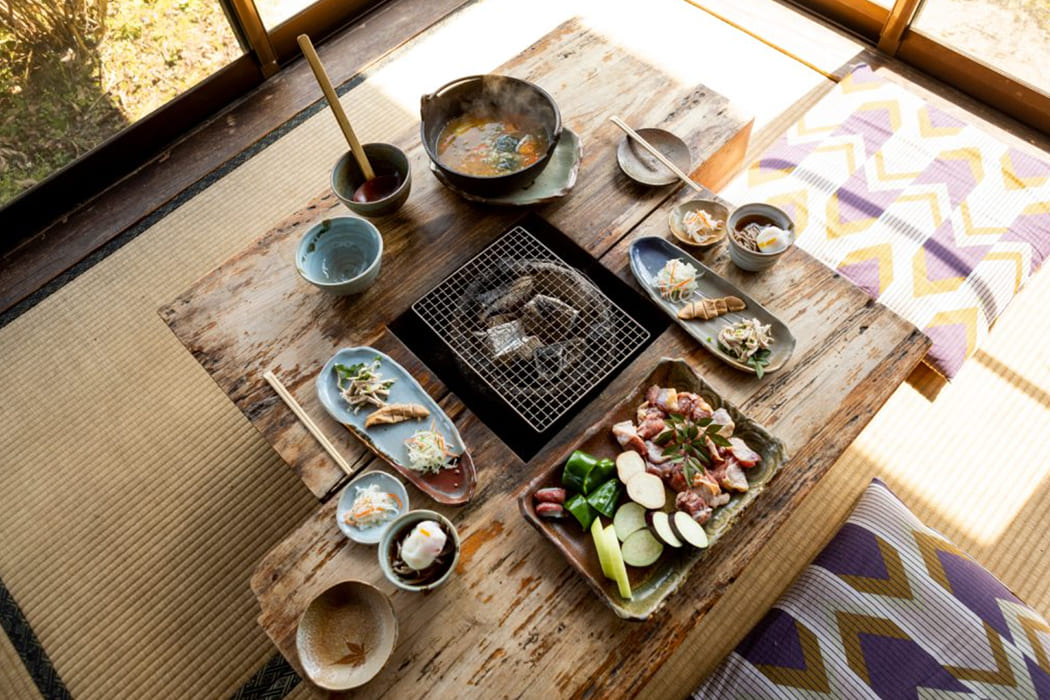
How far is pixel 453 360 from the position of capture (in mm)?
2012

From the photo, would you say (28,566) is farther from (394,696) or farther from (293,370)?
(394,696)

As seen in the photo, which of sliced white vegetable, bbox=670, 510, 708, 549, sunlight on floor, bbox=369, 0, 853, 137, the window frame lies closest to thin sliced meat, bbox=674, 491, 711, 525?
sliced white vegetable, bbox=670, 510, 708, 549

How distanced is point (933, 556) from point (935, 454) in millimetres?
919

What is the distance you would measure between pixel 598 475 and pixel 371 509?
57 centimetres

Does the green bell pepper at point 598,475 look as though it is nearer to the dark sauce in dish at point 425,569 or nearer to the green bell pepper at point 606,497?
the green bell pepper at point 606,497

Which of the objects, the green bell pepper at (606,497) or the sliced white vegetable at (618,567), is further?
the green bell pepper at (606,497)

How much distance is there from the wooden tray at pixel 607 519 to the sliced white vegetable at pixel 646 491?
0.33 ft

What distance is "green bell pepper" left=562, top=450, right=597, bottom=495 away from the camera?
5.64ft

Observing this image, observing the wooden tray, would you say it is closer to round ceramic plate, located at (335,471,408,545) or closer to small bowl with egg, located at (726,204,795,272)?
round ceramic plate, located at (335,471,408,545)

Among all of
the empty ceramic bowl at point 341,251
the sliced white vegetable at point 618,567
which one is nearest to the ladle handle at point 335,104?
the empty ceramic bowl at point 341,251

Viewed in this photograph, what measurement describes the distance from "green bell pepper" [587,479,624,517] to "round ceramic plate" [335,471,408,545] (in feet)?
1.57

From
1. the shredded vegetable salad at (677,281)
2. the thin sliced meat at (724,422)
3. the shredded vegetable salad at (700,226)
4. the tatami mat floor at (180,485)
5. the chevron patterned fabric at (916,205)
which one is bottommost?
the tatami mat floor at (180,485)

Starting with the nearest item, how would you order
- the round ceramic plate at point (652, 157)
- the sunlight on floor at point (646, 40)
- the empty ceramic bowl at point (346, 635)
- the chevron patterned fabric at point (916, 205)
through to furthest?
the empty ceramic bowl at point (346, 635), the round ceramic plate at point (652, 157), the chevron patterned fabric at point (916, 205), the sunlight on floor at point (646, 40)

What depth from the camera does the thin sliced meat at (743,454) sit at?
1.74 m
